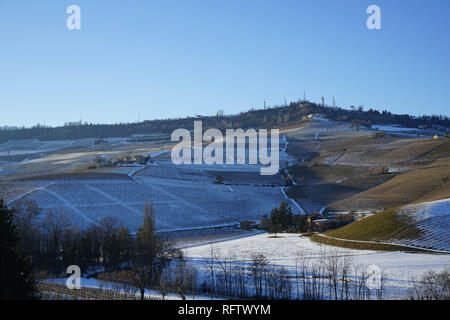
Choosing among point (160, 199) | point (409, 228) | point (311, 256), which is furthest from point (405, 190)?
point (160, 199)

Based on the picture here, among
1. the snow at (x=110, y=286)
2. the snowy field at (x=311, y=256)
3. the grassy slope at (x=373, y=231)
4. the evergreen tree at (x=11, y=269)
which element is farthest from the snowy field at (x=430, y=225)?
the evergreen tree at (x=11, y=269)

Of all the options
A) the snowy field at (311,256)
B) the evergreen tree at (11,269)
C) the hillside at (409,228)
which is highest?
the evergreen tree at (11,269)

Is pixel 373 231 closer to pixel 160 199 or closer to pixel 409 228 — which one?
pixel 409 228

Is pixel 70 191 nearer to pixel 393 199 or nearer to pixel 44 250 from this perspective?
pixel 44 250

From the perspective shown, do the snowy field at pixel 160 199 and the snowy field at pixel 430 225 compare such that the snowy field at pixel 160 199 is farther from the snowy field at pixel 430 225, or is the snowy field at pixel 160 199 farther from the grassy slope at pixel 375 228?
the snowy field at pixel 430 225

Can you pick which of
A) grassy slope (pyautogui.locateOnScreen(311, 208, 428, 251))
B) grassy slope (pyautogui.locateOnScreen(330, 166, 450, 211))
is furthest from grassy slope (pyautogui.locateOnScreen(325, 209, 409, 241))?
grassy slope (pyautogui.locateOnScreen(330, 166, 450, 211))

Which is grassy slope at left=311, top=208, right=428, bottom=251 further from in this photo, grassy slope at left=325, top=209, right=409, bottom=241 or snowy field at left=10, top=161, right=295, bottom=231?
snowy field at left=10, top=161, right=295, bottom=231
